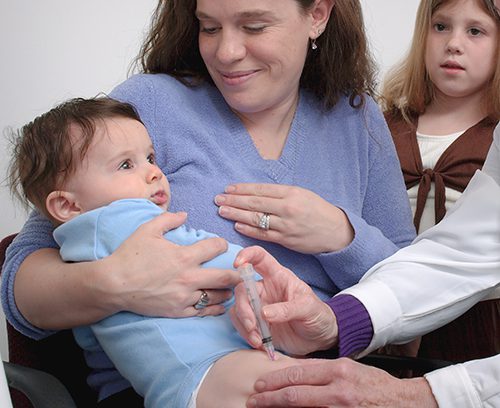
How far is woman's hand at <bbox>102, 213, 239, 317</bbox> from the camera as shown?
1435 mm

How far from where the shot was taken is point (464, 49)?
7.89ft

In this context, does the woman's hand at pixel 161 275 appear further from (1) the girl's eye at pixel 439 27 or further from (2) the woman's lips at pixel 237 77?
(1) the girl's eye at pixel 439 27

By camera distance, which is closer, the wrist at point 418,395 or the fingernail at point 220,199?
the wrist at point 418,395

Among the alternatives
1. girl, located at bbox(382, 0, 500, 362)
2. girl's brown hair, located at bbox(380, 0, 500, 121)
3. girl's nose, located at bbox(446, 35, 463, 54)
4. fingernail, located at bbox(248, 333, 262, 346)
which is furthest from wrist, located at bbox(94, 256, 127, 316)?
girl's nose, located at bbox(446, 35, 463, 54)

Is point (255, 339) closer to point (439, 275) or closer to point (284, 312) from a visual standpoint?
point (284, 312)

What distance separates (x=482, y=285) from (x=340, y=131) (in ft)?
1.73

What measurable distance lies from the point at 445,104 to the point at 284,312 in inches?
53.4

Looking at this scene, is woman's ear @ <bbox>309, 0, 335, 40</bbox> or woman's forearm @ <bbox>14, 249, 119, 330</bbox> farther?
woman's ear @ <bbox>309, 0, 335, 40</bbox>

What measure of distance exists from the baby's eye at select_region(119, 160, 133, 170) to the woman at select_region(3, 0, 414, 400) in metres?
0.15

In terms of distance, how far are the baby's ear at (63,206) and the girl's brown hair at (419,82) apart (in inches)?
48.4

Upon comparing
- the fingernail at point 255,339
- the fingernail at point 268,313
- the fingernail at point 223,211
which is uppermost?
the fingernail at point 223,211

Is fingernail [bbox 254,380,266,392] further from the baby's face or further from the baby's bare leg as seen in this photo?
the baby's face

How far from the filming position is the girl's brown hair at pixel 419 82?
2396 millimetres

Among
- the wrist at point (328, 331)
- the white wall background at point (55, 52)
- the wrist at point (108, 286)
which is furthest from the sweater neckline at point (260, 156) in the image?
the white wall background at point (55, 52)
